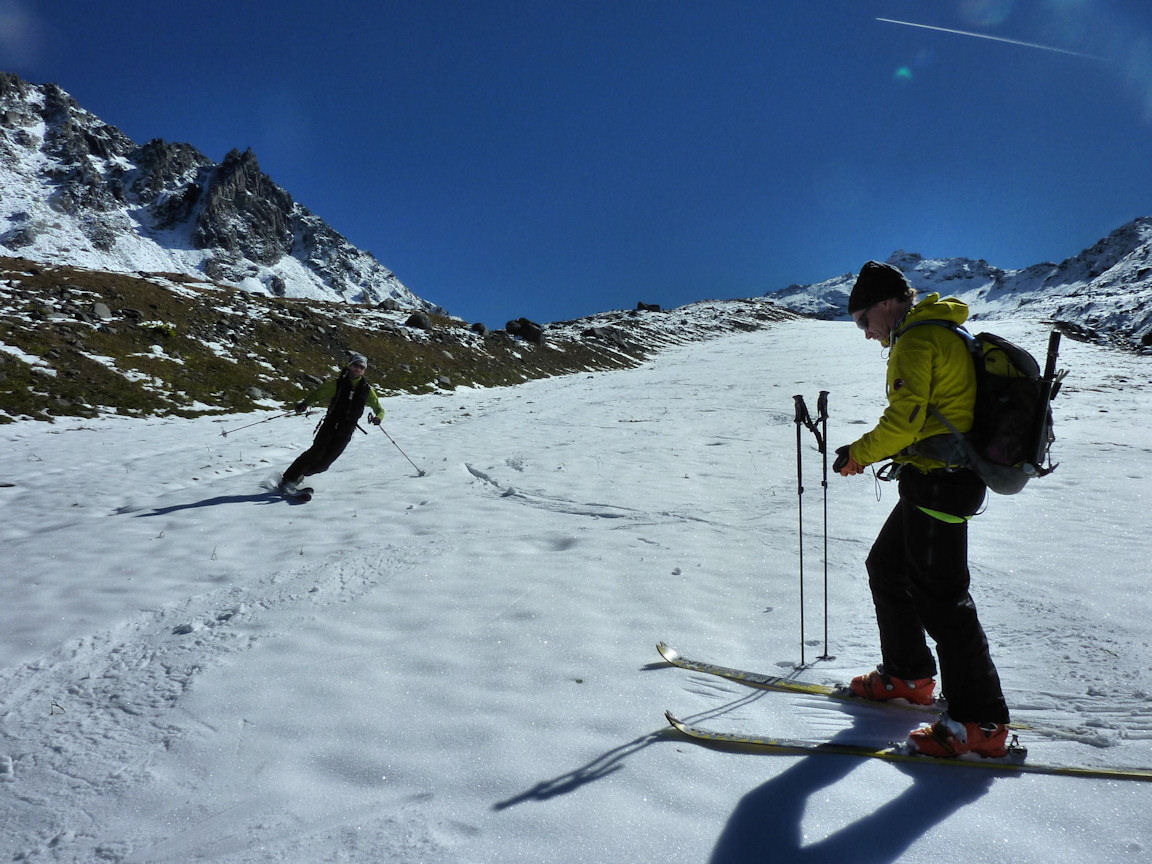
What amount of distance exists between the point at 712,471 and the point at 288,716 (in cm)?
838

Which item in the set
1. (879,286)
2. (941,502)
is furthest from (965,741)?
(879,286)

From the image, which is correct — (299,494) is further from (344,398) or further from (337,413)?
(344,398)

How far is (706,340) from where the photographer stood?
265 ft

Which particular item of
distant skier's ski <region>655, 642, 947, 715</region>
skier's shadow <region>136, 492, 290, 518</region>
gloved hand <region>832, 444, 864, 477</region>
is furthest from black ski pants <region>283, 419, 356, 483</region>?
gloved hand <region>832, 444, 864, 477</region>

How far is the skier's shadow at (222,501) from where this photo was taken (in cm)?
788

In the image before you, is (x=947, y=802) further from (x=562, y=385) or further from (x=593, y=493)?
(x=562, y=385)

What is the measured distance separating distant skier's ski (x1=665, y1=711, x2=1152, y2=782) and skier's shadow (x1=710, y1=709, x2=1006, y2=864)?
38mm

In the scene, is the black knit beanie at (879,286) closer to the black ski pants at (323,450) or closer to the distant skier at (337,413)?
the distant skier at (337,413)

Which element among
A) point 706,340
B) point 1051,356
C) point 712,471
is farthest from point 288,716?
point 706,340

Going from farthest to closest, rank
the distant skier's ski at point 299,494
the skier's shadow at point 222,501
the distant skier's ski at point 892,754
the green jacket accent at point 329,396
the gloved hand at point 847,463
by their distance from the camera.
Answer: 1. the green jacket accent at point 329,396
2. the distant skier's ski at point 299,494
3. the skier's shadow at point 222,501
4. the gloved hand at point 847,463
5. the distant skier's ski at point 892,754

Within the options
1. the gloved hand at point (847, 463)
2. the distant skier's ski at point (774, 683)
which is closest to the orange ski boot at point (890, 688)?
the distant skier's ski at point (774, 683)

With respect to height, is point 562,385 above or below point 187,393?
above

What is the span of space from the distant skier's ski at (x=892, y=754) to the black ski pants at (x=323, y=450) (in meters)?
7.71

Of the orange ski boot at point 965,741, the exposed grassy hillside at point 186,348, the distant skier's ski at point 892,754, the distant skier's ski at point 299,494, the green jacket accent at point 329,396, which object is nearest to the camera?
the distant skier's ski at point 892,754
